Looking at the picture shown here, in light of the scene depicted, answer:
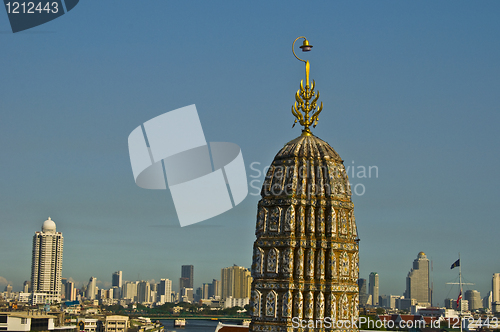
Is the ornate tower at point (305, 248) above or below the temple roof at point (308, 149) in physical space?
below

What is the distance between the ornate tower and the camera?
64.5 ft

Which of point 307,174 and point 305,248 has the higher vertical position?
point 307,174

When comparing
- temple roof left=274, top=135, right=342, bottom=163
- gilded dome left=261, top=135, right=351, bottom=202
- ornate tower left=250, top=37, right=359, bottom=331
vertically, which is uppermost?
temple roof left=274, top=135, right=342, bottom=163

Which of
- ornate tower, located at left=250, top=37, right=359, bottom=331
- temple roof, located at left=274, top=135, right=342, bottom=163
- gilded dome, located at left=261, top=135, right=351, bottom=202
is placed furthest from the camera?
temple roof, located at left=274, top=135, right=342, bottom=163

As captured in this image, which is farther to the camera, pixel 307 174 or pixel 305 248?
pixel 307 174

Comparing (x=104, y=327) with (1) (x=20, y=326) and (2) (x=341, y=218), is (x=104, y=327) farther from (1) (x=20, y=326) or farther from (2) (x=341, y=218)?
(2) (x=341, y=218)

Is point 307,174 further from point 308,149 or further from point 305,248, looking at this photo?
point 305,248

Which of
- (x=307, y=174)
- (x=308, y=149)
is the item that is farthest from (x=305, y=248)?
→ (x=308, y=149)

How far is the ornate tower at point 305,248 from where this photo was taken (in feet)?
64.5

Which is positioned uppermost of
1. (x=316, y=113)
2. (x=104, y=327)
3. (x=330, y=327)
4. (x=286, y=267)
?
(x=316, y=113)

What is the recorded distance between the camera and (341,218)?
2041 centimetres

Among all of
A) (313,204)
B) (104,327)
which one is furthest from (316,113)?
(104,327)

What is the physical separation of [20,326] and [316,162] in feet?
291

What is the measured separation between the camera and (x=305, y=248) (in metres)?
20.0
